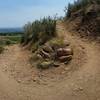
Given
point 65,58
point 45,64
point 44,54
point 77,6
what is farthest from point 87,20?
point 45,64

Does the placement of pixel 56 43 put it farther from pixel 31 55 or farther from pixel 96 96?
pixel 96 96

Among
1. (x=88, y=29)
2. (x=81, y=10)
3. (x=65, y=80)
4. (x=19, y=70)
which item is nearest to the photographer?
(x=65, y=80)

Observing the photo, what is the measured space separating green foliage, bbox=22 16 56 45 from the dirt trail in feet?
4.19

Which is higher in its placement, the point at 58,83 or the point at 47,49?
the point at 47,49

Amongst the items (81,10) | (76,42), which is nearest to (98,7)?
(81,10)

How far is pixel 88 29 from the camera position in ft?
41.5

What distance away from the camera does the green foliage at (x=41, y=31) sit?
12493mm

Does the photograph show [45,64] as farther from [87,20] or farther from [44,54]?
[87,20]

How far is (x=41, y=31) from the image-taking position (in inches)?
523

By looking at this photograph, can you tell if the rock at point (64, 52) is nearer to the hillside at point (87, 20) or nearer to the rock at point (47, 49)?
the rock at point (47, 49)

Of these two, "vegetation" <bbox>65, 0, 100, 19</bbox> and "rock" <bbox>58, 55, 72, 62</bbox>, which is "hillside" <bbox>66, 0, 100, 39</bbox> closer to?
"vegetation" <bbox>65, 0, 100, 19</bbox>

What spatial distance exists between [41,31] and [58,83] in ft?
14.8

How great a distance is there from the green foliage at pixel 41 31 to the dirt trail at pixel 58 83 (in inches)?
50.3

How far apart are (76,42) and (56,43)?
37.7 inches
